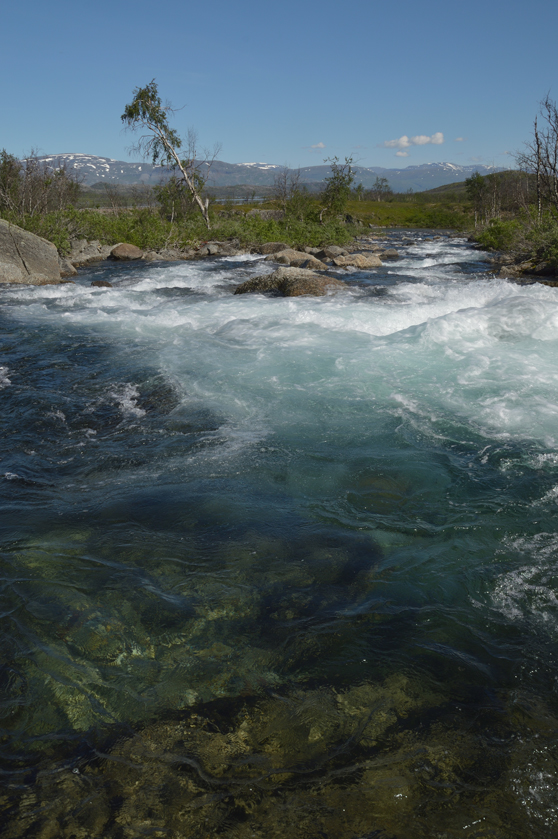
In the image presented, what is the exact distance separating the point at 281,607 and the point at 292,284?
1362cm

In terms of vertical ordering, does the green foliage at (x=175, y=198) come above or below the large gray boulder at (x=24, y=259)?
above

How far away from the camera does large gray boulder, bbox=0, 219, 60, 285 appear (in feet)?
60.5

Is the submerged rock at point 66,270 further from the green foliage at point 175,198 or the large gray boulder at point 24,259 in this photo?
the green foliage at point 175,198

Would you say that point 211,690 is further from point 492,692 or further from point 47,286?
point 47,286

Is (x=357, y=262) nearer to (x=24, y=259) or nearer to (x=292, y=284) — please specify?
(x=292, y=284)

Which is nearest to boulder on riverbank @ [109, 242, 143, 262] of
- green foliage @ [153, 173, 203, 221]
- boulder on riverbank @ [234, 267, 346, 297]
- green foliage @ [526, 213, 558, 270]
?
green foliage @ [153, 173, 203, 221]

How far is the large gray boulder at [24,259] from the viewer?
1844 cm

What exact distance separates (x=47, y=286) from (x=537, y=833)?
19319 mm

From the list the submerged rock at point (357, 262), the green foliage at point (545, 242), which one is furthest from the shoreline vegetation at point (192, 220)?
the submerged rock at point (357, 262)

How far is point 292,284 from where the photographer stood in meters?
15.8

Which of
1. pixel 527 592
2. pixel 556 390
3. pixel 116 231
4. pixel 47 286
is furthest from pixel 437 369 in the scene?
pixel 116 231

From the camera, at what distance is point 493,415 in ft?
20.8

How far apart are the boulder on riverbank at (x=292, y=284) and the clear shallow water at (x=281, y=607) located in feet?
27.2

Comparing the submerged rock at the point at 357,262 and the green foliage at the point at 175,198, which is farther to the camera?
the green foliage at the point at 175,198
